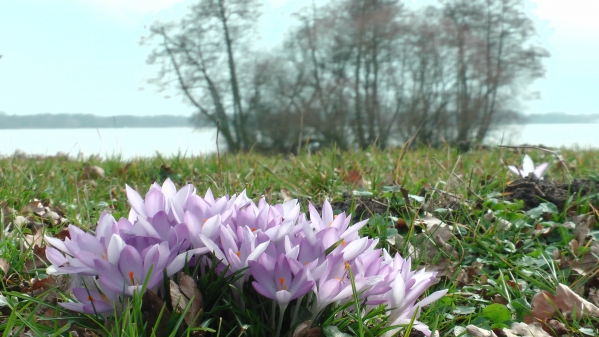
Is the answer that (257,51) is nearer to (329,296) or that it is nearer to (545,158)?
(545,158)

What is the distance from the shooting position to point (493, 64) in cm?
1242

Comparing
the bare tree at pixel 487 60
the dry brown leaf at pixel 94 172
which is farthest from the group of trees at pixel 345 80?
the dry brown leaf at pixel 94 172

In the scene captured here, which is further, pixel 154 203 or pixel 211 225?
pixel 154 203

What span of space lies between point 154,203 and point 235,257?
36 cm

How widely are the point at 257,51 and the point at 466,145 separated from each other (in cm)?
495

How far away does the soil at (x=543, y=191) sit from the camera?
3.26 meters

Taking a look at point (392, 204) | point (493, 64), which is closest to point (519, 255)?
point (392, 204)

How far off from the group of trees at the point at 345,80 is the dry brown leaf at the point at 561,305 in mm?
8777

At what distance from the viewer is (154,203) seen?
157cm

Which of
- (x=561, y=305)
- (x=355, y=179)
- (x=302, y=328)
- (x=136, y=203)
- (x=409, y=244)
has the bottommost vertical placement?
(x=561, y=305)

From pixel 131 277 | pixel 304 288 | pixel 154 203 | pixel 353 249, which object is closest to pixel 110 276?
pixel 131 277

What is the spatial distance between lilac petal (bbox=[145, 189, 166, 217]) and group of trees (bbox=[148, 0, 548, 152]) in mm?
9256

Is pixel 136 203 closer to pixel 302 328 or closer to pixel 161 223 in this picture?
pixel 161 223

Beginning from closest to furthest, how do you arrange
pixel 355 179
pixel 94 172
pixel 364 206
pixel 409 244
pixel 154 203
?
pixel 154 203, pixel 409 244, pixel 364 206, pixel 355 179, pixel 94 172
